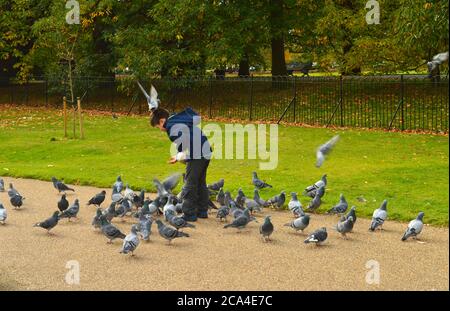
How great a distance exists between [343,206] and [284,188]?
227 centimetres

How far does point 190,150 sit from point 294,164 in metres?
5.28

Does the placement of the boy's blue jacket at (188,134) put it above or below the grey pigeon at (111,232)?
above

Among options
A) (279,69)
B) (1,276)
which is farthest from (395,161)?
(279,69)

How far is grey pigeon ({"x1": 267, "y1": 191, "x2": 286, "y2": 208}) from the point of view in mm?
10227

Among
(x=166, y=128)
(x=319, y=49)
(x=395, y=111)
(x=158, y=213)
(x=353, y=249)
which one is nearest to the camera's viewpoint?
(x=353, y=249)

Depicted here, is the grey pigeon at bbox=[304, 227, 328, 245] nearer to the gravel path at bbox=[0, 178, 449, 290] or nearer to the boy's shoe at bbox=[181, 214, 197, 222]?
the gravel path at bbox=[0, 178, 449, 290]

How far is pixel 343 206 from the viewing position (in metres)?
9.55

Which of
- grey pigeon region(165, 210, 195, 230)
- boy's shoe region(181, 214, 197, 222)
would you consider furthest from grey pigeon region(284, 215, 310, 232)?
boy's shoe region(181, 214, 197, 222)

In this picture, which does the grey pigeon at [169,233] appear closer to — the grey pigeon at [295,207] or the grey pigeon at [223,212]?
the grey pigeon at [223,212]

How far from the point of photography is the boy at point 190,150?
927 cm

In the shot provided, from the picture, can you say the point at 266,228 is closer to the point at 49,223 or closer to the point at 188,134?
the point at 188,134

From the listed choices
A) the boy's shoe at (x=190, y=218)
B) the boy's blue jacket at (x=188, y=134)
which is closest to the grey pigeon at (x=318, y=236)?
the boy's shoe at (x=190, y=218)

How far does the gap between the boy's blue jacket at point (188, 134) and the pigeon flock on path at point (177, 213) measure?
1.80 feet

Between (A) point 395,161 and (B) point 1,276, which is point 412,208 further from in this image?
(B) point 1,276
